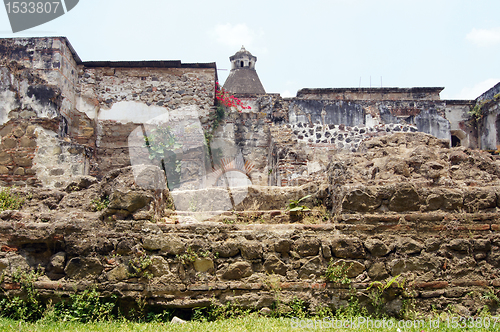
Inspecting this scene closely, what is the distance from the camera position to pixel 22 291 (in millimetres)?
3838

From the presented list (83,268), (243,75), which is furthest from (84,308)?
(243,75)

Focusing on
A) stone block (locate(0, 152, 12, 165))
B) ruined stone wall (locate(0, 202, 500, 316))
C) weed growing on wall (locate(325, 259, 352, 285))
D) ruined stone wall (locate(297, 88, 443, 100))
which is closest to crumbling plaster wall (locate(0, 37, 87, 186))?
stone block (locate(0, 152, 12, 165))

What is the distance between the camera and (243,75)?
93.2ft

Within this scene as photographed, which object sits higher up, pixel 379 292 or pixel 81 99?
pixel 81 99

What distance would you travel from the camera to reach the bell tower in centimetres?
2764

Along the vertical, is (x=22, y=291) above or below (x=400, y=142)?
below

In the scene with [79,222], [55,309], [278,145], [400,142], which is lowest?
[55,309]

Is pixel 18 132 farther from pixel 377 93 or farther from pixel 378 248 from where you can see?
pixel 377 93

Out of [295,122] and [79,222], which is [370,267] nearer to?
[79,222]

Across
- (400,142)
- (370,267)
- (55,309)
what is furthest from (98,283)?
(400,142)

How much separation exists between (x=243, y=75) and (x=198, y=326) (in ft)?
85.6

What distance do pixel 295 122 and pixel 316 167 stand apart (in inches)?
77.4

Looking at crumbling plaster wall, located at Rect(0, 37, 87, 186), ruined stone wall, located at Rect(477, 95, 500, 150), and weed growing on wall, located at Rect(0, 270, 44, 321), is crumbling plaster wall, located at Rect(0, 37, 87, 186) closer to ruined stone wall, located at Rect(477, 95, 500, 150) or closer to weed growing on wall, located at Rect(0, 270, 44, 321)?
weed growing on wall, located at Rect(0, 270, 44, 321)

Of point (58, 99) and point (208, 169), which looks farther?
point (208, 169)
